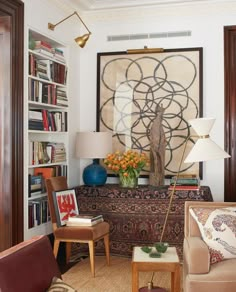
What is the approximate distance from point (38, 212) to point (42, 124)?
0.90m

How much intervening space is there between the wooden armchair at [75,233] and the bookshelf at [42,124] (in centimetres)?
17

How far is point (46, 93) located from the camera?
4.44m

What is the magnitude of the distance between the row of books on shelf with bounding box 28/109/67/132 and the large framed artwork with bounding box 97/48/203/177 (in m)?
0.54

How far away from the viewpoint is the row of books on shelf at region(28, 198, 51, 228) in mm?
4133

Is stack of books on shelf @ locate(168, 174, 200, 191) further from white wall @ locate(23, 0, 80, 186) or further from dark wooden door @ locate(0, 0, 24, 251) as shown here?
dark wooden door @ locate(0, 0, 24, 251)

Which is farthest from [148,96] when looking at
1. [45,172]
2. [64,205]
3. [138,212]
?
Answer: [64,205]

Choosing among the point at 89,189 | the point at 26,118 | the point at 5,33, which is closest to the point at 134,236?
the point at 89,189

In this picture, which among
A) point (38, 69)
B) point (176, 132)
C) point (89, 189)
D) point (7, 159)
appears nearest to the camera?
point (7, 159)

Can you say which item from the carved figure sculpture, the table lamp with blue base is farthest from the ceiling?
the table lamp with blue base

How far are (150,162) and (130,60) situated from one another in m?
1.28

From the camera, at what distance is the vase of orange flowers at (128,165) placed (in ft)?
15.0

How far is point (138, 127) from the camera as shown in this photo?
5031mm

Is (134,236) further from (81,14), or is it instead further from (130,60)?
(81,14)

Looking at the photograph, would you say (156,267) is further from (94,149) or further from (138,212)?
(94,149)
